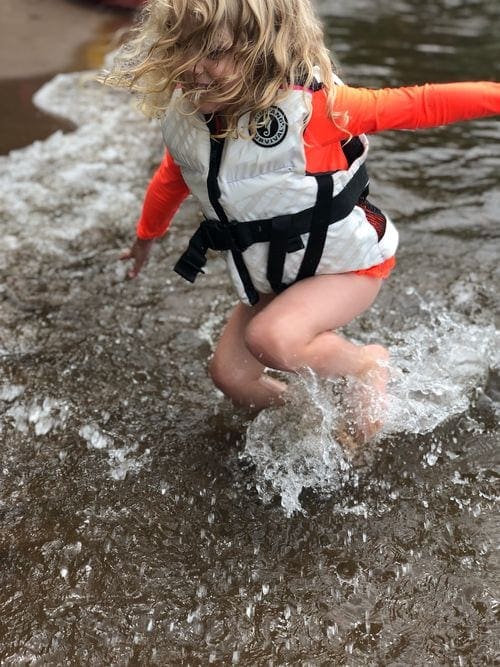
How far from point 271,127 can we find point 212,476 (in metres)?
1.38

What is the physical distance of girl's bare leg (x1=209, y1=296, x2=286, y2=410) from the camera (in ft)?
10.4

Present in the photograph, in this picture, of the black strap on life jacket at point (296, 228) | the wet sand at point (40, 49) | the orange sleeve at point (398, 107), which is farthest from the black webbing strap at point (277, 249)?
the wet sand at point (40, 49)

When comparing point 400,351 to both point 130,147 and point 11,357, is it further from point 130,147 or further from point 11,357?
point 130,147

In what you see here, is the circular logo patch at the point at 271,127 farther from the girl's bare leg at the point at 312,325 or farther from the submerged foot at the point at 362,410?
the submerged foot at the point at 362,410

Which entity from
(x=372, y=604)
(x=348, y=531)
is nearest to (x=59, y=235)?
(x=348, y=531)

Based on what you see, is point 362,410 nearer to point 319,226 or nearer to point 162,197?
point 319,226

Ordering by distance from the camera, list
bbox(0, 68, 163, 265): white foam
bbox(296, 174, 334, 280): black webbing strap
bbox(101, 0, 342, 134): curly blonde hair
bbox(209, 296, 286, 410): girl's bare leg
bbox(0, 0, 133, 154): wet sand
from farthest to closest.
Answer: bbox(0, 0, 133, 154): wet sand → bbox(0, 68, 163, 265): white foam → bbox(209, 296, 286, 410): girl's bare leg → bbox(296, 174, 334, 280): black webbing strap → bbox(101, 0, 342, 134): curly blonde hair

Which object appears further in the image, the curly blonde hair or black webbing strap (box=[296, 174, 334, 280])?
black webbing strap (box=[296, 174, 334, 280])

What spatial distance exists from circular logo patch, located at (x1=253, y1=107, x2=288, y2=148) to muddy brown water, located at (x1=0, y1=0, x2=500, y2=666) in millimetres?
1135

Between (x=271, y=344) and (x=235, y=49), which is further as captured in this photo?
(x=271, y=344)

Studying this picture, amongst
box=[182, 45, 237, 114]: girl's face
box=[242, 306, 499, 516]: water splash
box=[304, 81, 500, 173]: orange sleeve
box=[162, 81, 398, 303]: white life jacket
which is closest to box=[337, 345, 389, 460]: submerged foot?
box=[242, 306, 499, 516]: water splash

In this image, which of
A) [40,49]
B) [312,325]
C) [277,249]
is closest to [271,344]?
[312,325]

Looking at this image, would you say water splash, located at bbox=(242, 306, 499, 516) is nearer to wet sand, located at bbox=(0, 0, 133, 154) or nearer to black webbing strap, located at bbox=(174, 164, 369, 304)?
black webbing strap, located at bbox=(174, 164, 369, 304)

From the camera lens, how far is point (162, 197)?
3129 mm
